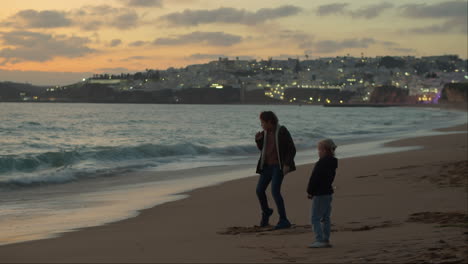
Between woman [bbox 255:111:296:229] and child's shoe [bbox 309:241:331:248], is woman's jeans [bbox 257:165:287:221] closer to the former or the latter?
woman [bbox 255:111:296:229]

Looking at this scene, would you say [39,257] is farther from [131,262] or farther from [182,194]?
[182,194]

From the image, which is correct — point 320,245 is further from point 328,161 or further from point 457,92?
point 457,92

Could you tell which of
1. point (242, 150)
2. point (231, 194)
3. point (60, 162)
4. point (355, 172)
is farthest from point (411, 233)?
point (242, 150)

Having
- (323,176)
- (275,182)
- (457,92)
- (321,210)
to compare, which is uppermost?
(457,92)

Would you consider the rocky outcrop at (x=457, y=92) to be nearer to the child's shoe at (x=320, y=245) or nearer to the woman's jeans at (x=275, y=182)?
the woman's jeans at (x=275, y=182)

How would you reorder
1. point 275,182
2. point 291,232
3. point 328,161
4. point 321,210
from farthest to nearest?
point 275,182
point 291,232
point 321,210
point 328,161

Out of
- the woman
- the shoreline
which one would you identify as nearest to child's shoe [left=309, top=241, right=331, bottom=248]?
the woman

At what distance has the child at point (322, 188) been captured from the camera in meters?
6.29

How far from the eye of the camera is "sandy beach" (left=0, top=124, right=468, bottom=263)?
578cm

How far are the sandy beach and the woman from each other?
55cm

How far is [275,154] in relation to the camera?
7.79 m

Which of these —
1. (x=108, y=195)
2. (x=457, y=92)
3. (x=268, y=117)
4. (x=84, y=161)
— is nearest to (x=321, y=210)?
(x=268, y=117)

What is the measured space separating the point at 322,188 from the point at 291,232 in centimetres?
118

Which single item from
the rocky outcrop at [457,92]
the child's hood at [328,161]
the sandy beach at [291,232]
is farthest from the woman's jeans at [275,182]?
the rocky outcrop at [457,92]
